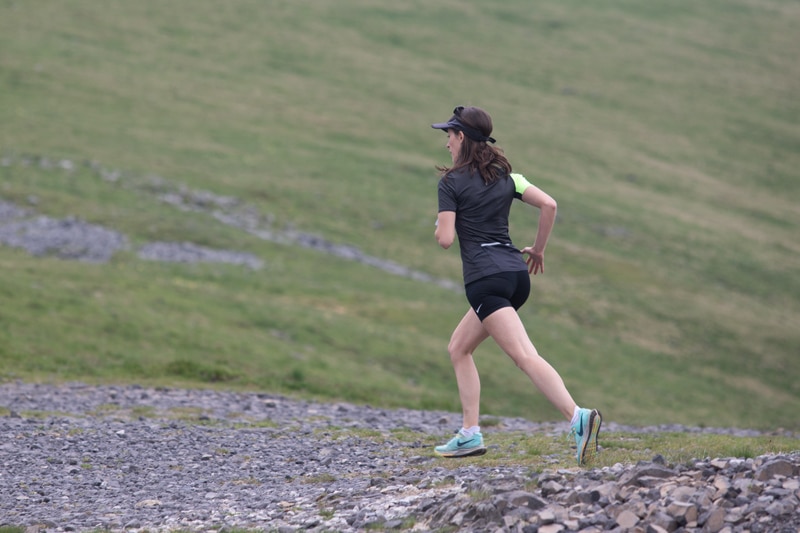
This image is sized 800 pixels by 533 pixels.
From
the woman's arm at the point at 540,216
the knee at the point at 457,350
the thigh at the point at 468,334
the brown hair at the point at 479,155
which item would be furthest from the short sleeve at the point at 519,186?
the knee at the point at 457,350

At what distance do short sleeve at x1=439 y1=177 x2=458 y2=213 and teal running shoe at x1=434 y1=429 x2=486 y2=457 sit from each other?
341cm

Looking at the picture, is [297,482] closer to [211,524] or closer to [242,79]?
[211,524]

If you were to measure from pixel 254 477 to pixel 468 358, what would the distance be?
3.47 metres

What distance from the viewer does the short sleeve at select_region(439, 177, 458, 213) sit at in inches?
466

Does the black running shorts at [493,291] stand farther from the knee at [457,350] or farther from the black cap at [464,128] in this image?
the black cap at [464,128]

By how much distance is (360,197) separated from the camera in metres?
63.4

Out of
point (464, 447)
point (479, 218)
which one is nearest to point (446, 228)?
point (479, 218)

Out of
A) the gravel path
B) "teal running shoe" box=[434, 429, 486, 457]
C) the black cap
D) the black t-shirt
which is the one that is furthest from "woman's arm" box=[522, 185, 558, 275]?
the gravel path

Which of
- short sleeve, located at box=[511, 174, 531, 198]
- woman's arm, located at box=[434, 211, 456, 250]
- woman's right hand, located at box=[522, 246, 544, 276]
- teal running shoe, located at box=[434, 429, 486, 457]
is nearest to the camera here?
woman's arm, located at box=[434, 211, 456, 250]

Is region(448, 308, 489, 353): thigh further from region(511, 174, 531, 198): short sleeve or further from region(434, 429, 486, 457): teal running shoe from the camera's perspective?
region(511, 174, 531, 198): short sleeve

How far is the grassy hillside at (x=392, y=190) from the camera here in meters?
33.5

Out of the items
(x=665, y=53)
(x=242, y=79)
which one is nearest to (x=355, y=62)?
(x=242, y=79)

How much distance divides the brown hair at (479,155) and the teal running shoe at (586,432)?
3.18 meters

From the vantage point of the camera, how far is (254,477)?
1321 centimetres
